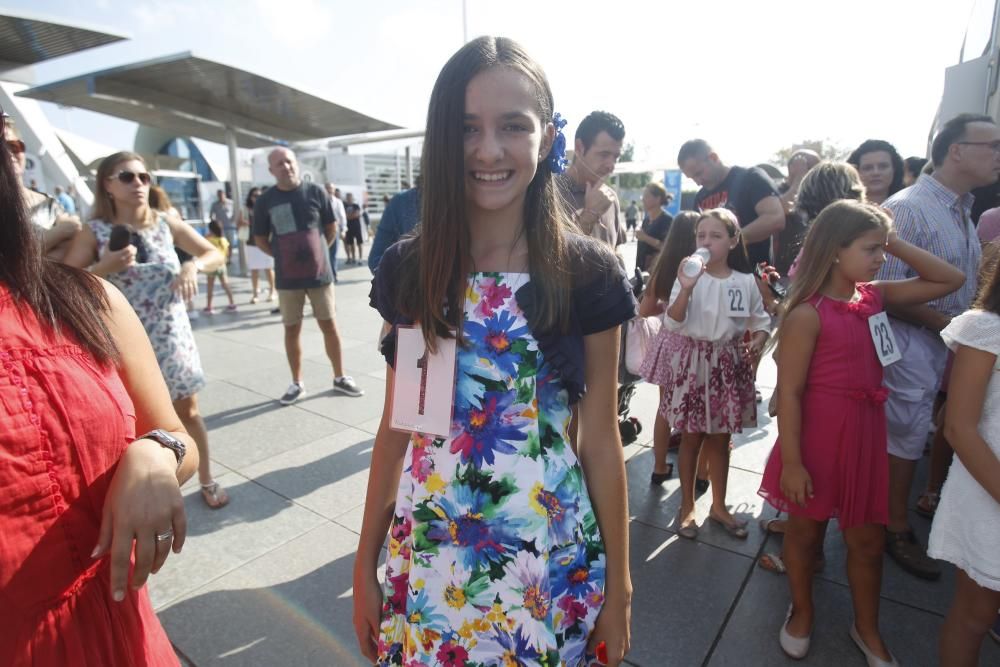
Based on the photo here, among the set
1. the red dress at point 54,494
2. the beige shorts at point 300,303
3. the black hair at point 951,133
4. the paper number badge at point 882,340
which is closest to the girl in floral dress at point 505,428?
the red dress at point 54,494

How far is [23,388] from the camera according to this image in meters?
0.93

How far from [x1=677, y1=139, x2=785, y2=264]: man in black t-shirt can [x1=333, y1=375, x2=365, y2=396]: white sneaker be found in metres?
3.40

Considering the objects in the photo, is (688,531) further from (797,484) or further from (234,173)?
(234,173)

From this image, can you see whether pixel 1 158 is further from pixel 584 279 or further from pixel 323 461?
pixel 323 461

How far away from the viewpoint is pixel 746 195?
404cm

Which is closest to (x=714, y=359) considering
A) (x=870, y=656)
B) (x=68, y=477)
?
(x=870, y=656)

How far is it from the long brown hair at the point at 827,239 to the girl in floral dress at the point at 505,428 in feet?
4.25

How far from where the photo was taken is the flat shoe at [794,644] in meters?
2.20

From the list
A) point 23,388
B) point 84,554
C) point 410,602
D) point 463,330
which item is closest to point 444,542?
point 410,602

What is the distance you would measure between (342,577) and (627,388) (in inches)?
74.2

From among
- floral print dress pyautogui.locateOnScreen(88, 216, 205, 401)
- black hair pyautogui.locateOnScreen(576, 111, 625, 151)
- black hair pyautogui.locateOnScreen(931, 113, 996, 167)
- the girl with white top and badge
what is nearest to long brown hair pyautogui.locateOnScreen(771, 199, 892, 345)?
the girl with white top and badge

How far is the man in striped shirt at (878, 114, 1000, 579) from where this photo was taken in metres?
2.68

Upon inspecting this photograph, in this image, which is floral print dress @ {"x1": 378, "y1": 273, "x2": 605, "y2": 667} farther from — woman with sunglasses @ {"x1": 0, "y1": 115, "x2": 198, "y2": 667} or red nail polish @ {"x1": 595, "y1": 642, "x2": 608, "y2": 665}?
woman with sunglasses @ {"x1": 0, "y1": 115, "x2": 198, "y2": 667}

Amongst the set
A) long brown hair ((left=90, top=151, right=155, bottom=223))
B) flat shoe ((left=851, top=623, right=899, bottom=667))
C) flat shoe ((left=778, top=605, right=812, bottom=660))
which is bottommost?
flat shoe ((left=778, top=605, right=812, bottom=660))
